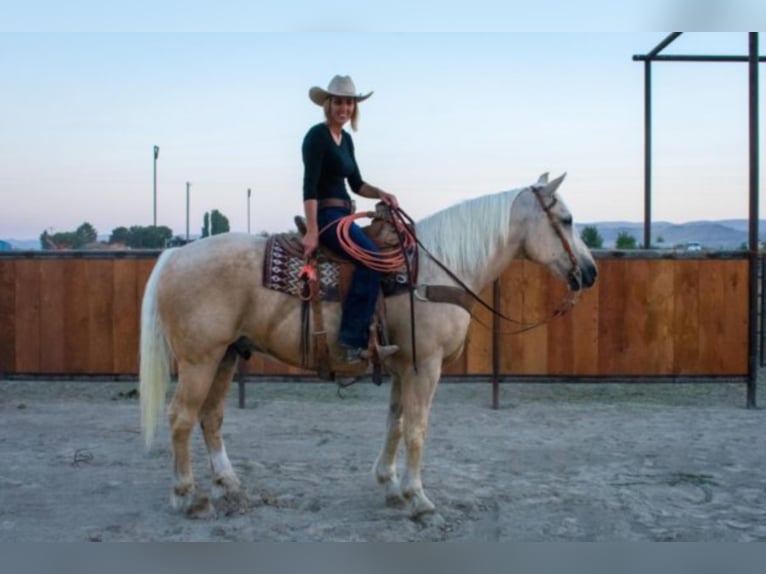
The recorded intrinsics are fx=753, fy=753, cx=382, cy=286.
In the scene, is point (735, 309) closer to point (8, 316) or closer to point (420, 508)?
point (420, 508)

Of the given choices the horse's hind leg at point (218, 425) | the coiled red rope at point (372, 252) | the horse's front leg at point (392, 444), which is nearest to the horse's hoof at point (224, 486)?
the horse's hind leg at point (218, 425)

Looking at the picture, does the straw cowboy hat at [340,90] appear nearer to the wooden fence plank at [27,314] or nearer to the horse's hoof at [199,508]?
the horse's hoof at [199,508]

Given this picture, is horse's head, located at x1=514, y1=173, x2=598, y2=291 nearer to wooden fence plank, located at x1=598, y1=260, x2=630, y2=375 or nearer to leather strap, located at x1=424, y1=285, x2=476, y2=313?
leather strap, located at x1=424, y1=285, x2=476, y2=313

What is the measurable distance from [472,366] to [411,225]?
405 cm

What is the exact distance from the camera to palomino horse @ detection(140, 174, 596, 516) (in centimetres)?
472

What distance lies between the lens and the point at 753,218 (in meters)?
8.73

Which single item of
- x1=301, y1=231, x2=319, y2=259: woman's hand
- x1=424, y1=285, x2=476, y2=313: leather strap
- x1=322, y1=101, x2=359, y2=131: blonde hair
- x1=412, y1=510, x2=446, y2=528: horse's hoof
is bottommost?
x1=412, y1=510, x2=446, y2=528: horse's hoof

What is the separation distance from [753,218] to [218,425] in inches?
264

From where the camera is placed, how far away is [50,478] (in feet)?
18.4

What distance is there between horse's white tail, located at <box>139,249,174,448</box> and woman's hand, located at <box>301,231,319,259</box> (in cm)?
97

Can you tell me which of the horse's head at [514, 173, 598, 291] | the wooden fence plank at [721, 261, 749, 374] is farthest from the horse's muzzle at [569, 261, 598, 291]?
the wooden fence plank at [721, 261, 749, 374]

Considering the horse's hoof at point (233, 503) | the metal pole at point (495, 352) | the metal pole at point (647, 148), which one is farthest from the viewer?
the metal pole at point (647, 148)

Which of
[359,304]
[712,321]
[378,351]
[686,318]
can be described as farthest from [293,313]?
[712,321]

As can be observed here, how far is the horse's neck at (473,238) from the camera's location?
495cm
